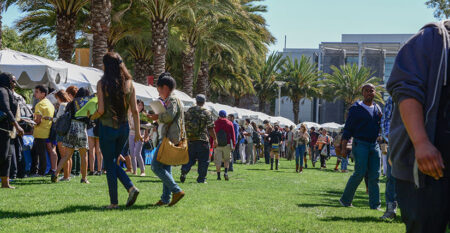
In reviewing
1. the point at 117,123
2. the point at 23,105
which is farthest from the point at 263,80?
the point at 117,123

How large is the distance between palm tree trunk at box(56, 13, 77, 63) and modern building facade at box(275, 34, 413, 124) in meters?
71.9

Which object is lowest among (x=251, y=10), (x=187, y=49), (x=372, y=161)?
(x=372, y=161)

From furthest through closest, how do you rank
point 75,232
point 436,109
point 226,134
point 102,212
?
point 226,134
point 102,212
point 75,232
point 436,109

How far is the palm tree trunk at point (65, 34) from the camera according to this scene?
22.1 m

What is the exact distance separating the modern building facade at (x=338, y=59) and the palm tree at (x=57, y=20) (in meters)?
67.1

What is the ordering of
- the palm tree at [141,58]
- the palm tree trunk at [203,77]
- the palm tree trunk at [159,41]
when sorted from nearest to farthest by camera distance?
the palm tree trunk at [159,41] → the palm tree at [141,58] → the palm tree trunk at [203,77]

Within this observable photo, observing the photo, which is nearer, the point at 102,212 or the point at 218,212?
the point at 102,212

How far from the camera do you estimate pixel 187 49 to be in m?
29.8

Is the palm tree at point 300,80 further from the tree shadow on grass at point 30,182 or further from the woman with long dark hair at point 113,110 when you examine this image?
the woman with long dark hair at point 113,110

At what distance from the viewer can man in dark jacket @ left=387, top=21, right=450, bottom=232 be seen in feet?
8.45

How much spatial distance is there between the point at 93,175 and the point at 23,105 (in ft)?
8.67

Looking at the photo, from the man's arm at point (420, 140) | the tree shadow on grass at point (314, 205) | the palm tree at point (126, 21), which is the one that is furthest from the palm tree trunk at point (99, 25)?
the man's arm at point (420, 140)

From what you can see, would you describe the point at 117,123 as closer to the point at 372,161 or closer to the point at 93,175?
the point at 372,161

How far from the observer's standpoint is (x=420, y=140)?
2545 millimetres
